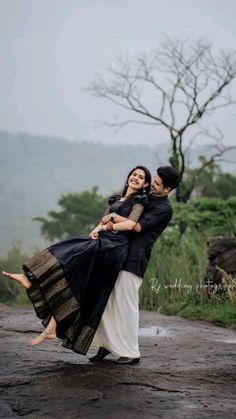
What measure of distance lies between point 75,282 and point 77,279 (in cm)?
3

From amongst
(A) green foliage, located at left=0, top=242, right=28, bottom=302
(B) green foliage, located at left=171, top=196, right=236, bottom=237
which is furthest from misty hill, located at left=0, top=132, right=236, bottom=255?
(B) green foliage, located at left=171, top=196, right=236, bottom=237

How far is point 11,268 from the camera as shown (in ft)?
55.6

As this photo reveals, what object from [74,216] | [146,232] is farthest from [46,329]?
[74,216]

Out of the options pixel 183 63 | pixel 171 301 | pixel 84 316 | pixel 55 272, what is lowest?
pixel 171 301

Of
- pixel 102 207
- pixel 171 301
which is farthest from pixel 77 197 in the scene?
pixel 171 301

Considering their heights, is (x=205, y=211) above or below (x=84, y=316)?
above

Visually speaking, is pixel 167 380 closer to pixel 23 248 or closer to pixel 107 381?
pixel 107 381

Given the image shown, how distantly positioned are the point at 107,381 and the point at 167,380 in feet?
1.71

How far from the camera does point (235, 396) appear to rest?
14.4ft

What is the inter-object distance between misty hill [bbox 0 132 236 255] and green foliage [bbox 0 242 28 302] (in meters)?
63.9

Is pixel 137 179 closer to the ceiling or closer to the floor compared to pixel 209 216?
closer to the ceiling

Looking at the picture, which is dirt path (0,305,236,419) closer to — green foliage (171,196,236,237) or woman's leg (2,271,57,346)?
woman's leg (2,271,57,346)

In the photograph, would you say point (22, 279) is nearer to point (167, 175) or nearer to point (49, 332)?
point (49, 332)

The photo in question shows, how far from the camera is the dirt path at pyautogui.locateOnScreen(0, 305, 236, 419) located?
3.86 metres
